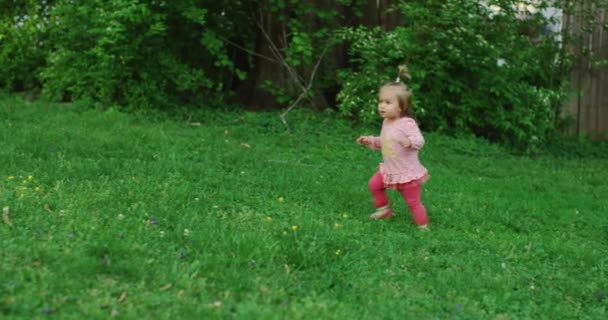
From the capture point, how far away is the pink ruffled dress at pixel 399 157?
5004 millimetres

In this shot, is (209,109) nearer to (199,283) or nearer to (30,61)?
(30,61)

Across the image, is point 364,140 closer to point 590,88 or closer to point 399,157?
point 399,157

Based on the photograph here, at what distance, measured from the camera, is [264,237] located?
4.04 metres

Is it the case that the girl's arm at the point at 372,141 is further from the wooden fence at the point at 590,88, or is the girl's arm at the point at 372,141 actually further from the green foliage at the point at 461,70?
the wooden fence at the point at 590,88

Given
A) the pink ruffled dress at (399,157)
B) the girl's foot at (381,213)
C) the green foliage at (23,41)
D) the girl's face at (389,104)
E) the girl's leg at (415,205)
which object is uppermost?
the green foliage at (23,41)

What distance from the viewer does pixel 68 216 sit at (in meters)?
4.20

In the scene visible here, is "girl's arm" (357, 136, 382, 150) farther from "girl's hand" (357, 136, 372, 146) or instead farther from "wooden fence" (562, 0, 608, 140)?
"wooden fence" (562, 0, 608, 140)

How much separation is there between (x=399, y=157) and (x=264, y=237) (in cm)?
150

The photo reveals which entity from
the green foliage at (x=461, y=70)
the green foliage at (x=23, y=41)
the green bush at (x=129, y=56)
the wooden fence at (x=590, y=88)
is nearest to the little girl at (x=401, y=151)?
the green foliage at (x=461, y=70)

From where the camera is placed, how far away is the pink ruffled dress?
5.00 metres

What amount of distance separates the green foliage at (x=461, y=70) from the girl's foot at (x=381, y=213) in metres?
3.72

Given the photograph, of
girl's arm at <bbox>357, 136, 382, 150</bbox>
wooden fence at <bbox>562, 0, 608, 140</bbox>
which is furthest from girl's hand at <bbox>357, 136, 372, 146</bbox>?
wooden fence at <bbox>562, 0, 608, 140</bbox>

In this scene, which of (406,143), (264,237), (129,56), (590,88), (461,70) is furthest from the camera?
(590,88)

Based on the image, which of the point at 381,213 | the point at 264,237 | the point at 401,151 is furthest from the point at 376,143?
the point at 264,237
